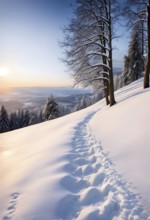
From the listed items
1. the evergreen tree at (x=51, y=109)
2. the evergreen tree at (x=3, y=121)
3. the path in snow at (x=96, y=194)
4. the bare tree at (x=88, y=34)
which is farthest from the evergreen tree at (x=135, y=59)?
the path in snow at (x=96, y=194)

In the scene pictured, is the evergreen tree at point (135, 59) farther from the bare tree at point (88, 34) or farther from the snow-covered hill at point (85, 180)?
the snow-covered hill at point (85, 180)

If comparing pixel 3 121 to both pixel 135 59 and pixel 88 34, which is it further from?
pixel 88 34

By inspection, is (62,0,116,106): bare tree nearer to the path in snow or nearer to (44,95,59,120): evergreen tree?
the path in snow

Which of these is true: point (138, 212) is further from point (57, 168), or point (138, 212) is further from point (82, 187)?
point (57, 168)

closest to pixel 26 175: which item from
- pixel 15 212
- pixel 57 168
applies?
pixel 57 168

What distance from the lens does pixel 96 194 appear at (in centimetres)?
471

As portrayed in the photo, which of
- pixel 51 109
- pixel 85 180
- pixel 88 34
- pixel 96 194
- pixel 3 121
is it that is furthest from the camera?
pixel 3 121

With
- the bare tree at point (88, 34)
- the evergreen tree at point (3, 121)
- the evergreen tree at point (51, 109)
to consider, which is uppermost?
the bare tree at point (88, 34)

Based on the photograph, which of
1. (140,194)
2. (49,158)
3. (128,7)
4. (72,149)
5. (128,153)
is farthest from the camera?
(128,7)

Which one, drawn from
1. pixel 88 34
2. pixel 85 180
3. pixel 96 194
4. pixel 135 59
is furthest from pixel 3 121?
pixel 96 194

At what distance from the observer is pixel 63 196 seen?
4582mm

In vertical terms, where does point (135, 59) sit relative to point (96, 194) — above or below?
above

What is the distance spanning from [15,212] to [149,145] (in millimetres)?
3893

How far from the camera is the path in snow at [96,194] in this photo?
13.2 feet
